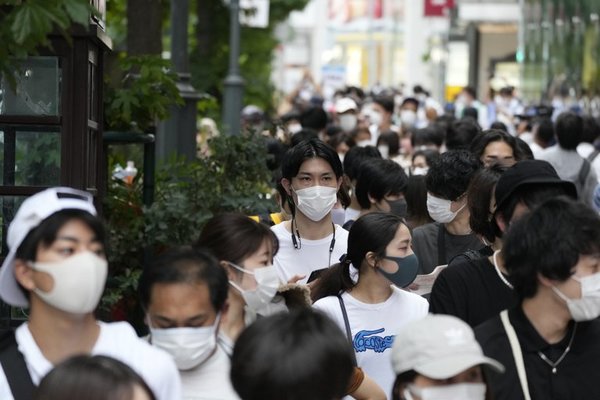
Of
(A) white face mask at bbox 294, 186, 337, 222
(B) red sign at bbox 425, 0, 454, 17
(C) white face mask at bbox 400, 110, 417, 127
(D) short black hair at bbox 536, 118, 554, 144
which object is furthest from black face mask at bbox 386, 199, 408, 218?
(B) red sign at bbox 425, 0, 454, 17

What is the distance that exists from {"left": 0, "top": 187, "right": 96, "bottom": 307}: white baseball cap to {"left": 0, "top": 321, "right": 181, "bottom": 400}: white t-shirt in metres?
0.17

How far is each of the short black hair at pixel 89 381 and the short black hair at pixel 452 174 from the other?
4768 millimetres

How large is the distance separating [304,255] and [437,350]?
12.7ft

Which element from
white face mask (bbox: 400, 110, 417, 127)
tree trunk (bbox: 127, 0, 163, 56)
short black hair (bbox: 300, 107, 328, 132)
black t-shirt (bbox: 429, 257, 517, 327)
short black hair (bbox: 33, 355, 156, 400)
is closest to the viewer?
short black hair (bbox: 33, 355, 156, 400)

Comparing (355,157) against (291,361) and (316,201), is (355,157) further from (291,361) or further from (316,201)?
(291,361)

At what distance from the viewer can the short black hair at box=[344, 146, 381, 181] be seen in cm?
1123

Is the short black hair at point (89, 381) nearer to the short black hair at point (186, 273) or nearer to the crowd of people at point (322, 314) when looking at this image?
the crowd of people at point (322, 314)

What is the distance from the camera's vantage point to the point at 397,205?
32.8 feet

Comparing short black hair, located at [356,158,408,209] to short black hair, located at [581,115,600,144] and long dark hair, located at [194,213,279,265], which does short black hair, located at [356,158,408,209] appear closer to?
long dark hair, located at [194,213,279,265]

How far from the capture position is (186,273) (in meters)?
5.14

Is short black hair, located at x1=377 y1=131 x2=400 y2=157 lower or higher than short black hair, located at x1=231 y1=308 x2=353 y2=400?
lower

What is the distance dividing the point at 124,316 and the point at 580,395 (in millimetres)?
5113

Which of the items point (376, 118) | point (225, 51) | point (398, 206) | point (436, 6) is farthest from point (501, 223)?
point (436, 6)

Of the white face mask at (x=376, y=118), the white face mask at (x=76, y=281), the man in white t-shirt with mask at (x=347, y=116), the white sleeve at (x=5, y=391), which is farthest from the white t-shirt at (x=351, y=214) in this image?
the white face mask at (x=376, y=118)
